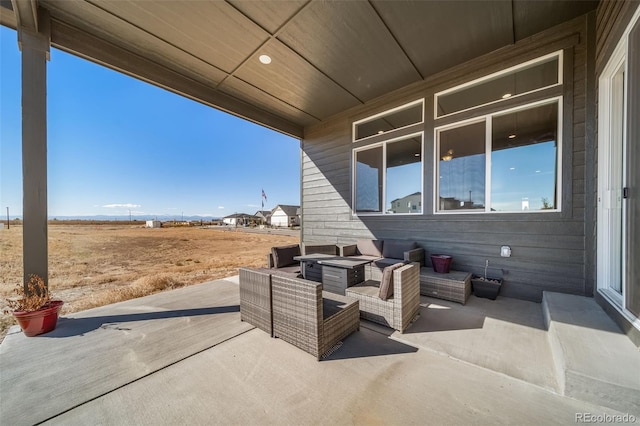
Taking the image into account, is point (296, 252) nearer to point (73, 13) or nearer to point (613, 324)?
point (613, 324)

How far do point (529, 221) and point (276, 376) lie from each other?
3.96 meters

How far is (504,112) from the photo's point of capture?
3.51 m

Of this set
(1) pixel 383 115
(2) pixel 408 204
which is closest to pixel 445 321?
(2) pixel 408 204

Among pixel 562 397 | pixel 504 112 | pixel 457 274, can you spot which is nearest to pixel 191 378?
pixel 562 397

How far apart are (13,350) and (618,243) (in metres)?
6.43

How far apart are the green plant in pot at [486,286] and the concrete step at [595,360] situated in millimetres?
973

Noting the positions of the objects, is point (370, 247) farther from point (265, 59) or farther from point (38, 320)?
point (38, 320)

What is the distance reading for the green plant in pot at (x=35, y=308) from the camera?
2.49 meters

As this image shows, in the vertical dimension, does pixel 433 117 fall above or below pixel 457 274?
above

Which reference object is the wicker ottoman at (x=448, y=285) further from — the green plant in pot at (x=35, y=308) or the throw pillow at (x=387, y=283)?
the green plant in pot at (x=35, y=308)

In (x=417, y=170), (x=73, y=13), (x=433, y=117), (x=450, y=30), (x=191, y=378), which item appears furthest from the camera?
(x=417, y=170)

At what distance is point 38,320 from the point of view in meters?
2.53

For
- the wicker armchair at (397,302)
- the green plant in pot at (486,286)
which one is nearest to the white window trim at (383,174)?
the green plant in pot at (486,286)

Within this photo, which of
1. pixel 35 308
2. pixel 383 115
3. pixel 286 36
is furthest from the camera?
pixel 383 115
